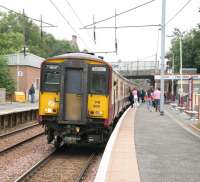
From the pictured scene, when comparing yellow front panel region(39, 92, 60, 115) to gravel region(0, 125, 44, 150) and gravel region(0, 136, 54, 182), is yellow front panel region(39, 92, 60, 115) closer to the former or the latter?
gravel region(0, 136, 54, 182)

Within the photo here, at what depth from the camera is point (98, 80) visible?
16781 mm

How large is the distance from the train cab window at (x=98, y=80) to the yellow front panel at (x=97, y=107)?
0.62 feet

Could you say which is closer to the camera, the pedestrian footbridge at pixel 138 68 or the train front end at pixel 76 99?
the train front end at pixel 76 99

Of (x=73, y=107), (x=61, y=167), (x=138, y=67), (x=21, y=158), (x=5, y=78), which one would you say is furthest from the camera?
(x=138, y=67)

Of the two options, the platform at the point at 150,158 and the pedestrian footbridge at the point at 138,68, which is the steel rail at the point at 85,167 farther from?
the pedestrian footbridge at the point at 138,68

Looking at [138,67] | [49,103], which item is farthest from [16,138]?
[138,67]

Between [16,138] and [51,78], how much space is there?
6366 millimetres

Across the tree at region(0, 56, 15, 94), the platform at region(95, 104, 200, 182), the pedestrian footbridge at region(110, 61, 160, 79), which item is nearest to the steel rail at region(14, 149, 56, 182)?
the platform at region(95, 104, 200, 182)

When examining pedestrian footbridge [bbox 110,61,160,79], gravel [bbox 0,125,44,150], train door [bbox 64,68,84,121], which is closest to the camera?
train door [bbox 64,68,84,121]

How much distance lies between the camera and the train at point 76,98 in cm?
1650

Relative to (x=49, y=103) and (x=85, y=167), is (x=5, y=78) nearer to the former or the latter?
(x=49, y=103)

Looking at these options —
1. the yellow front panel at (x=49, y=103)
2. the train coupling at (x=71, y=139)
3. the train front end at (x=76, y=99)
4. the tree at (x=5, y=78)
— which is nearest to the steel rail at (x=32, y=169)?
the train coupling at (x=71, y=139)

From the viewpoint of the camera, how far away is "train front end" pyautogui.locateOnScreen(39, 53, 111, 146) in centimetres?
1648

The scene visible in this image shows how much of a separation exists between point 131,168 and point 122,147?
3.71 m
